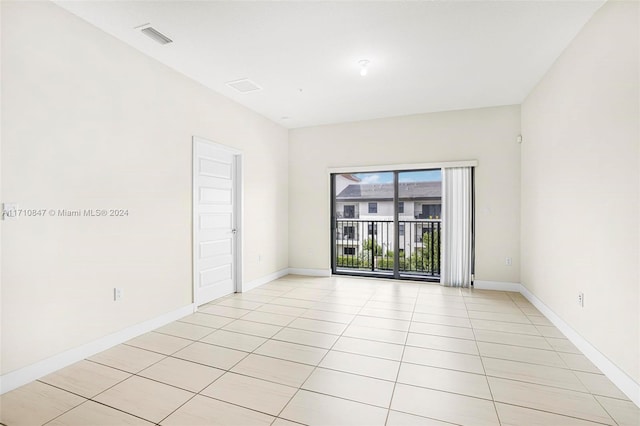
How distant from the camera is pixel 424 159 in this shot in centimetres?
528

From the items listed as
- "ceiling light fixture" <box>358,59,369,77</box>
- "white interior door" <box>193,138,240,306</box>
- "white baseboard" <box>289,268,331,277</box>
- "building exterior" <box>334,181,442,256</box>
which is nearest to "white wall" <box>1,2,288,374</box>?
"white interior door" <box>193,138,240,306</box>

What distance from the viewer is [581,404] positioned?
2002 millimetres

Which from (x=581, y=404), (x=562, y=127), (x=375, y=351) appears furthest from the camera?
(x=562, y=127)

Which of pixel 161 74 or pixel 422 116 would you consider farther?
pixel 422 116

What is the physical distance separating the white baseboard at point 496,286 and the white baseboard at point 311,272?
2579 mm

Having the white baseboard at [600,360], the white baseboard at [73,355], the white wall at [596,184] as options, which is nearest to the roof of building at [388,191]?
the white wall at [596,184]

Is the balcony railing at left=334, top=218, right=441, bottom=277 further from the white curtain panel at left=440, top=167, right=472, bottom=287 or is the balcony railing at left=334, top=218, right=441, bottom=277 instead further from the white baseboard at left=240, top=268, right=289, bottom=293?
the white baseboard at left=240, top=268, right=289, bottom=293

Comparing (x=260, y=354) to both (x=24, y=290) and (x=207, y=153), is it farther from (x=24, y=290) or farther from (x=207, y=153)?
(x=207, y=153)

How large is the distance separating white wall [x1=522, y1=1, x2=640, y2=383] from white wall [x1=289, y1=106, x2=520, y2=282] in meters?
1.01

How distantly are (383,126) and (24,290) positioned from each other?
5136 mm

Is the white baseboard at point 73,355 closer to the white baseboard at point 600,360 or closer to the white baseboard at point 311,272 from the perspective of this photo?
the white baseboard at point 311,272

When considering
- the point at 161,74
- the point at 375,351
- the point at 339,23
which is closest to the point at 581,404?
the point at 375,351

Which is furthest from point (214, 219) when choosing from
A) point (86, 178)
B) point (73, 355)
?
point (73, 355)

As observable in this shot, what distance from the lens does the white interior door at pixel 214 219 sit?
13.2ft
